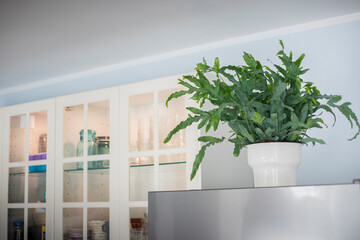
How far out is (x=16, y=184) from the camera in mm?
2684

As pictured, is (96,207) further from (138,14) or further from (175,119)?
(138,14)

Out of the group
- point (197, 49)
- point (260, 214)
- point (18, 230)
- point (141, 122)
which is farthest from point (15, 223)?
point (260, 214)

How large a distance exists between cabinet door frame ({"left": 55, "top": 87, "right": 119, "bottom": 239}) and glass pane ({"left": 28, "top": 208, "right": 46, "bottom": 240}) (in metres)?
0.13

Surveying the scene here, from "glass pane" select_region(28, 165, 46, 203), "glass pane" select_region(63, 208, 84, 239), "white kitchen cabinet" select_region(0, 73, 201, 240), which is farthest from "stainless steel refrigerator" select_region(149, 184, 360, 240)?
"glass pane" select_region(28, 165, 46, 203)

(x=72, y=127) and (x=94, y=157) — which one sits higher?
(x=72, y=127)

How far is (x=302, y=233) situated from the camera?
895mm

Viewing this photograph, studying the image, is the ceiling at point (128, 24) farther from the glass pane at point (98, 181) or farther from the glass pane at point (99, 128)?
the glass pane at point (98, 181)

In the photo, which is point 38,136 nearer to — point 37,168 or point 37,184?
point 37,168

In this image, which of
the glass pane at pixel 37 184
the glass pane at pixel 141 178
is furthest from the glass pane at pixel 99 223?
the glass pane at pixel 37 184

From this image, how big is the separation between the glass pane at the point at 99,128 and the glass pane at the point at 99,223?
1.09 ft

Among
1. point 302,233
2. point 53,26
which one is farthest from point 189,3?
point 302,233

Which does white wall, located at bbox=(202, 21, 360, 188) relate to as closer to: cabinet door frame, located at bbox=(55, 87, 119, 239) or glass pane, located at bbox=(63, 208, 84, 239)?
cabinet door frame, located at bbox=(55, 87, 119, 239)

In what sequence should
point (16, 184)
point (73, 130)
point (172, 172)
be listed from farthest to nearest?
point (16, 184) → point (73, 130) → point (172, 172)

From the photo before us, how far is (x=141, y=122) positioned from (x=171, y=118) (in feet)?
0.64
